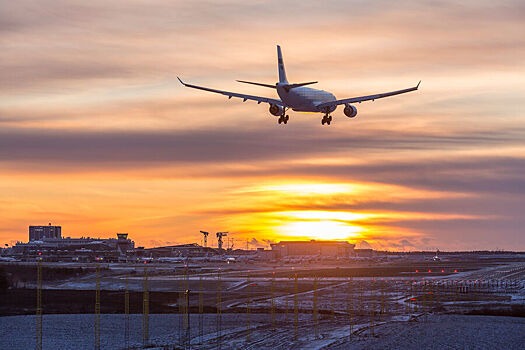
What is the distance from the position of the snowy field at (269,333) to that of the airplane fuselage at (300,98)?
24671 millimetres

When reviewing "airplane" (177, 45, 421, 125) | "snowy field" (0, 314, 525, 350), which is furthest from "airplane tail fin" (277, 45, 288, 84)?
"snowy field" (0, 314, 525, 350)

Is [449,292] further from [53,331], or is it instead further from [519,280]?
[53,331]

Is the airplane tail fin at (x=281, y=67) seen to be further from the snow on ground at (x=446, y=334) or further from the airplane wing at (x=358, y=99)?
the snow on ground at (x=446, y=334)

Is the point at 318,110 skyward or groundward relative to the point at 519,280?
skyward

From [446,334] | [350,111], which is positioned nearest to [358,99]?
[350,111]

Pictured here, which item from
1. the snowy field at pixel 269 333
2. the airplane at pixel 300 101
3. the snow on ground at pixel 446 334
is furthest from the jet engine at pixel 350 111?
the snow on ground at pixel 446 334

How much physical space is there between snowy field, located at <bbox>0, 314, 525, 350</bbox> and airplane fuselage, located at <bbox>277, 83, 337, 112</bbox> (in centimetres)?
2467

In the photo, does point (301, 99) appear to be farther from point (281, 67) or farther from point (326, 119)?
point (281, 67)

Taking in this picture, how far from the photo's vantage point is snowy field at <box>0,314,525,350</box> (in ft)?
254

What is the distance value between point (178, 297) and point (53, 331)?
43790 millimetres

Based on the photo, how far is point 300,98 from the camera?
107188 millimetres

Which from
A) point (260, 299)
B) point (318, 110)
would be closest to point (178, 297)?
point (260, 299)

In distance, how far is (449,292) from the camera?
136 metres

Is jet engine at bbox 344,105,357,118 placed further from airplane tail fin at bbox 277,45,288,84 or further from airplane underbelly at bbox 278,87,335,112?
airplane tail fin at bbox 277,45,288,84
